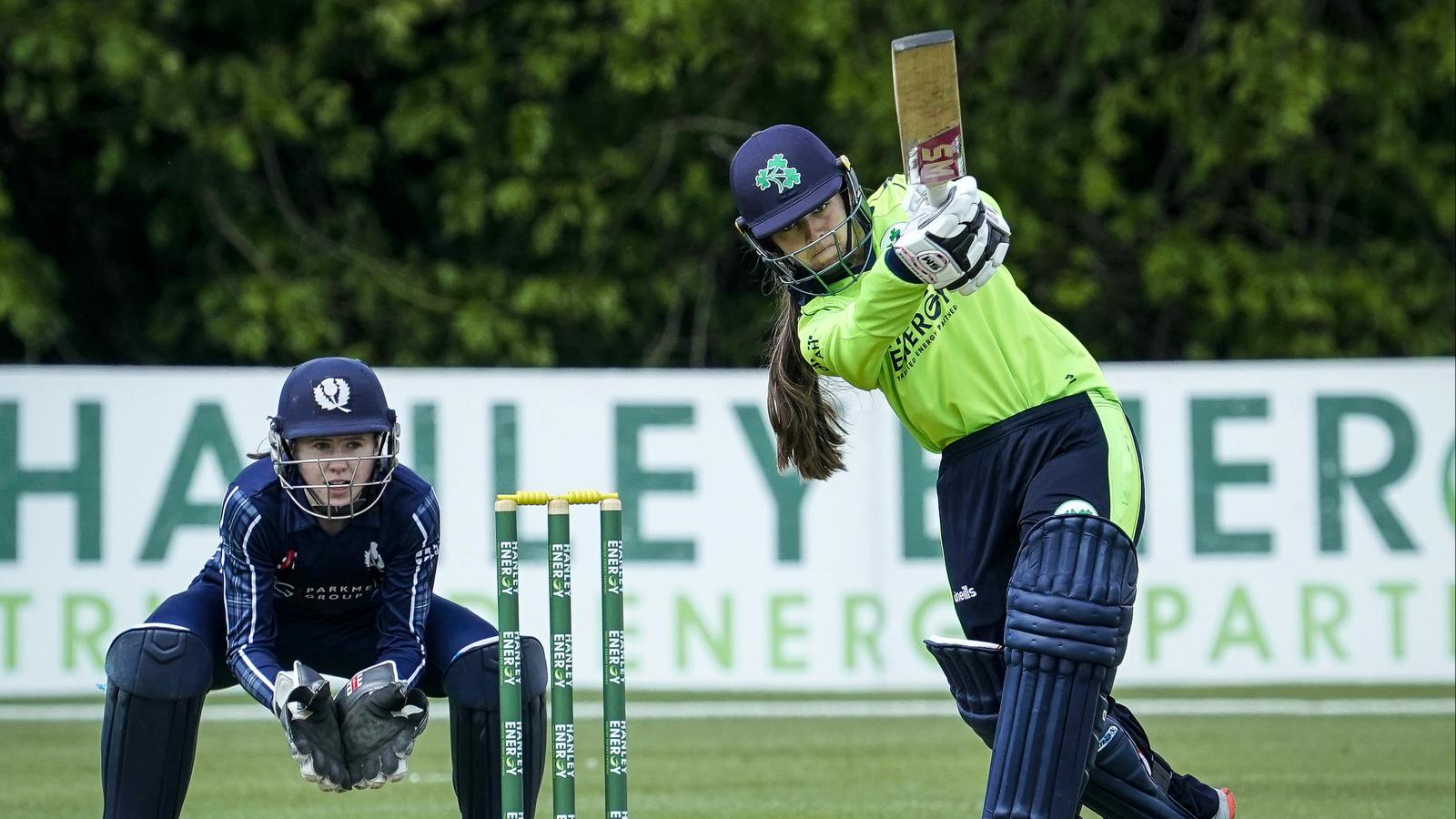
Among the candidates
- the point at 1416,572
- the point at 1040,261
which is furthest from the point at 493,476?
the point at 1040,261

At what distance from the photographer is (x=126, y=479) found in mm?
8539

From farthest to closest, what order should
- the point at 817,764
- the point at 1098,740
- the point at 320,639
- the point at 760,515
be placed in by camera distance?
the point at 760,515 < the point at 817,764 < the point at 320,639 < the point at 1098,740

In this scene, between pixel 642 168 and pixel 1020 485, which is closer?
pixel 1020 485

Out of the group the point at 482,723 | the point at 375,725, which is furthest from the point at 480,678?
the point at 375,725

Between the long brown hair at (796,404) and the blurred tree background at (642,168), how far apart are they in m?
8.24

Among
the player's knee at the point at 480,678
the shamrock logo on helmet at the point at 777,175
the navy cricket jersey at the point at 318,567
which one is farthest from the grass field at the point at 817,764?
the shamrock logo on helmet at the point at 777,175

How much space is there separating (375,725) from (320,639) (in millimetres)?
464

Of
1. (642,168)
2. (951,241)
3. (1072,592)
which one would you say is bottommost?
(1072,592)

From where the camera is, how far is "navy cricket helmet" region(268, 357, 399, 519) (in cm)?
421

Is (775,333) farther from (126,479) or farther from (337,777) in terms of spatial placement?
(126,479)

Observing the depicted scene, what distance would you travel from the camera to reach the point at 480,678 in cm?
435

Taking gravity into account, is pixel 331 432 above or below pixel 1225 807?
above

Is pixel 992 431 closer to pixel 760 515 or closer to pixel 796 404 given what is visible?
pixel 796 404

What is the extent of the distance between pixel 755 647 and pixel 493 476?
134cm
